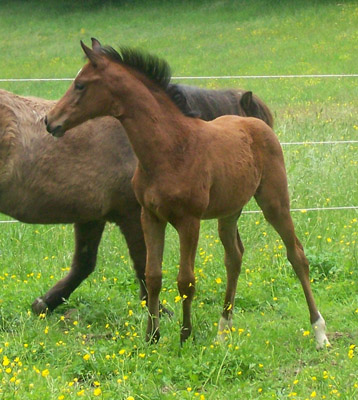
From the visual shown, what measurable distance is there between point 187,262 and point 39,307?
168 centimetres

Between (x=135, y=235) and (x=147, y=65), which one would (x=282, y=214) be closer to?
(x=135, y=235)

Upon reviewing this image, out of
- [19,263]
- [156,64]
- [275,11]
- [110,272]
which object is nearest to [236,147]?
[156,64]

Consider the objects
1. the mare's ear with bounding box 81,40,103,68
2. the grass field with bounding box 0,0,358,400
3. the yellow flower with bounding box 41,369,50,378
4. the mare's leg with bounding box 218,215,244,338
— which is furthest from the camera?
the mare's leg with bounding box 218,215,244,338

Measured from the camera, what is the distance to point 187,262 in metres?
4.81

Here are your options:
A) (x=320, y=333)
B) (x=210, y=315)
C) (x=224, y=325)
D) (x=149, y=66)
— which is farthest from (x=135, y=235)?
(x=320, y=333)

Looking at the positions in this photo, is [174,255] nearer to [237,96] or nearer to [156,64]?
[237,96]

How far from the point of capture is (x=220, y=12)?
32312mm

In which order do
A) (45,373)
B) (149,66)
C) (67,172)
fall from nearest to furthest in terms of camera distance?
(45,373), (149,66), (67,172)

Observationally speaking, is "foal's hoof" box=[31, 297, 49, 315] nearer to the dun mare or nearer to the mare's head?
the dun mare

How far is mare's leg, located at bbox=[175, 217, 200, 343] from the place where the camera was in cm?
474

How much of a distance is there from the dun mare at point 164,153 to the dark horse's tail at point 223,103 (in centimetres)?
75

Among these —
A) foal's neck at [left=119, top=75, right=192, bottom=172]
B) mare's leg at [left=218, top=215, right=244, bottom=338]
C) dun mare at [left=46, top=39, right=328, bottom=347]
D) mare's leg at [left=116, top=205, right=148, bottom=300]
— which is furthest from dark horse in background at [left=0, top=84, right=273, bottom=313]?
foal's neck at [left=119, top=75, right=192, bottom=172]

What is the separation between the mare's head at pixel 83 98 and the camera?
15.4ft

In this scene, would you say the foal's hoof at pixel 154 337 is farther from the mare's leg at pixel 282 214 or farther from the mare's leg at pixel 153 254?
the mare's leg at pixel 282 214
